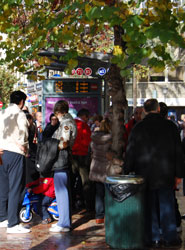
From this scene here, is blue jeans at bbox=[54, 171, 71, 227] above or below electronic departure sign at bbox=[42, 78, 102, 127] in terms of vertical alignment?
below

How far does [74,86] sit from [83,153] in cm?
586

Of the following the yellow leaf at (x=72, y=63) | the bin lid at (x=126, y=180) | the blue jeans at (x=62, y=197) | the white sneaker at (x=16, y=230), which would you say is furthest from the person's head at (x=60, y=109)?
the bin lid at (x=126, y=180)

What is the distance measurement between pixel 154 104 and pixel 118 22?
143 cm

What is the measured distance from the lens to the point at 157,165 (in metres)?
7.56

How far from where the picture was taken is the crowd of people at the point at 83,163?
760 centimetres

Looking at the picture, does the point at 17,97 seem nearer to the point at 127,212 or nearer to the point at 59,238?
the point at 59,238

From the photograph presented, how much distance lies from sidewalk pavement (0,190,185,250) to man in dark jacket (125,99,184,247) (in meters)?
0.40

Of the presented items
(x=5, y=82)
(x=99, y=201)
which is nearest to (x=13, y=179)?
(x=99, y=201)

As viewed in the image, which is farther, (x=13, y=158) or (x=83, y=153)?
A: (x=83, y=153)

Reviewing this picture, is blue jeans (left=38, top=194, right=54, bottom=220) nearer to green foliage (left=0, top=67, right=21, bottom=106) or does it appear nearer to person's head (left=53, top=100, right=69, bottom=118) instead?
person's head (left=53, top=100, right=69, bottom=118)

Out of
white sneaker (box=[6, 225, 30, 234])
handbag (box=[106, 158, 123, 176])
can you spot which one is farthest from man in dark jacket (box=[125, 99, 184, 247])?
white sneaker (box=[6, 225, 30, 234])

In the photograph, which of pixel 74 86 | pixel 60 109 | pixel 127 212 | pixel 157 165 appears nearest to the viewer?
pixel 127 212

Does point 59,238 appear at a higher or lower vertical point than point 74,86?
lower

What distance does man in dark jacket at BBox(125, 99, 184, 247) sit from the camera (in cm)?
757
